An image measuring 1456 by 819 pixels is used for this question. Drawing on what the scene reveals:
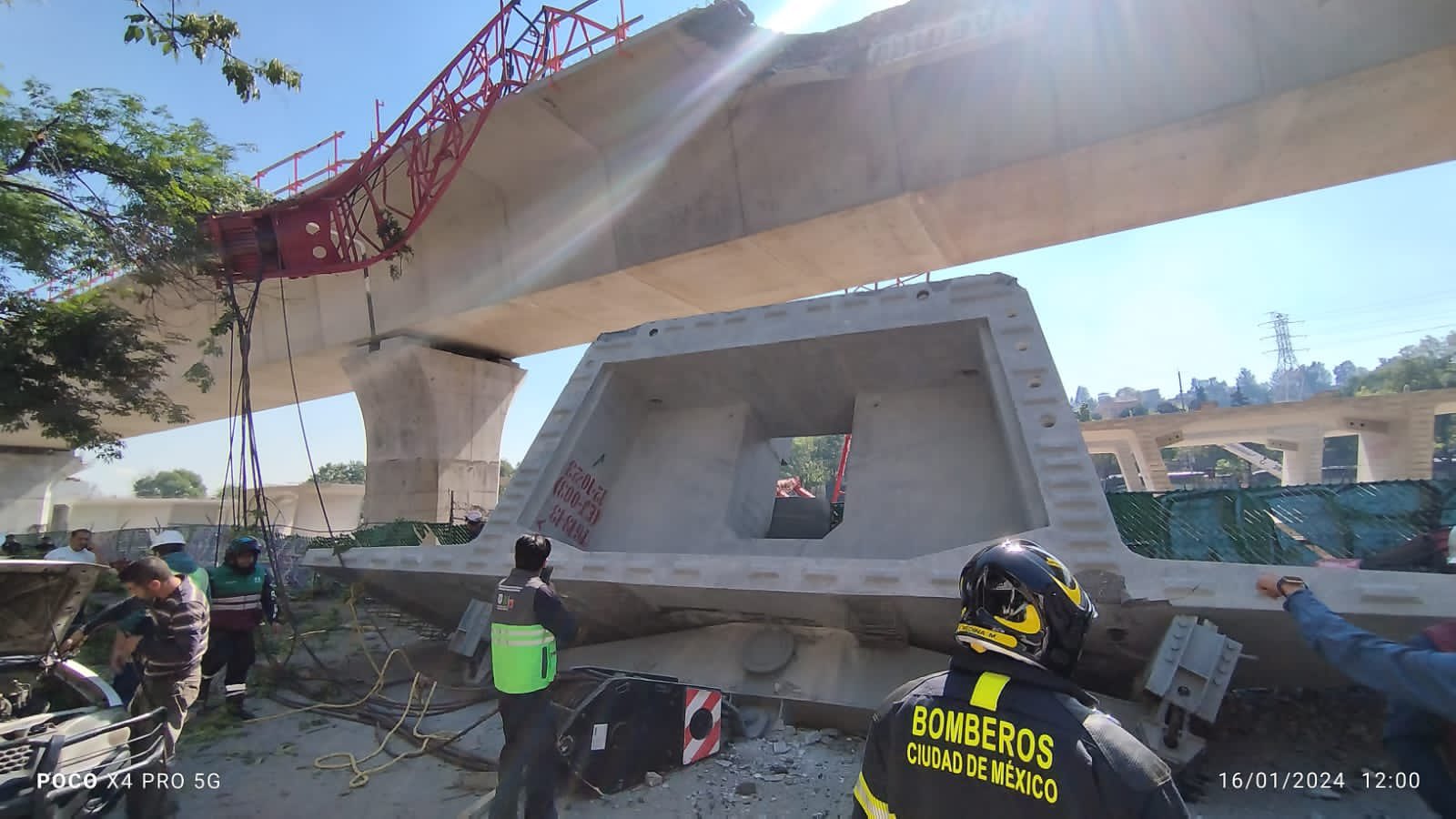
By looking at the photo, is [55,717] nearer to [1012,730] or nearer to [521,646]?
[521,646]

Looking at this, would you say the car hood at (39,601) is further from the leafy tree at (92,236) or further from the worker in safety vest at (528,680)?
the leafy tree at (92,236)

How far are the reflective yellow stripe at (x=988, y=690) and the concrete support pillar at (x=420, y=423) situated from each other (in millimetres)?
14194

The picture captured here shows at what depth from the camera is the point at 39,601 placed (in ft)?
12.9

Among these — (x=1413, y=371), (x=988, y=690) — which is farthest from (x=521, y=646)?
(x=1413, y=371)

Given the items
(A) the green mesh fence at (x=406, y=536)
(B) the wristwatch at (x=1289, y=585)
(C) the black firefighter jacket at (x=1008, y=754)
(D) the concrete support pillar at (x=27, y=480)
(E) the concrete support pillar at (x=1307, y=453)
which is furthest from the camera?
(D) the concrete support pillar at (x=27, y=480)

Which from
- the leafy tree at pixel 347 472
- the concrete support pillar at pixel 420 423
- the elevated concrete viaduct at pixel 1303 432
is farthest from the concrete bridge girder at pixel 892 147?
the leafy tree at pixel 347 472

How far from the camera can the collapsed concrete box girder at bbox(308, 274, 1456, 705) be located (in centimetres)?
377

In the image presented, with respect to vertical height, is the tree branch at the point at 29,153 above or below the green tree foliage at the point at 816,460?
above

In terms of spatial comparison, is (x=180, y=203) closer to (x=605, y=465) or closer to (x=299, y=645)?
(x=299, y=645)

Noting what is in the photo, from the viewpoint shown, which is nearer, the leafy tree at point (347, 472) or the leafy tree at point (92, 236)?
the leafy tree at point (92, 236)

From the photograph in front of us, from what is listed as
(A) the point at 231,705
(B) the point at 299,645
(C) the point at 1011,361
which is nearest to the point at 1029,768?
(C) the point at 1011,361

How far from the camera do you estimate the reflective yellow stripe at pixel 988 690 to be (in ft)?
4.53

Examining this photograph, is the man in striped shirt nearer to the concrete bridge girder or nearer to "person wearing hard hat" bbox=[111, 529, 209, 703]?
"person wearing hard hat" bbox=[111, 529, 209, 703]

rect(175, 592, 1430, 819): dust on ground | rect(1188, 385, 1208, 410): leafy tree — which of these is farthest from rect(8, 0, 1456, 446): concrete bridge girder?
rect(1188, 385, 1208, 410): leafy tree
